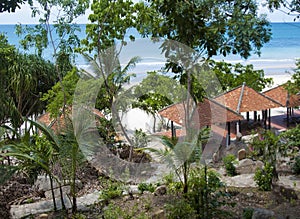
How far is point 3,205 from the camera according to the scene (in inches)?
195

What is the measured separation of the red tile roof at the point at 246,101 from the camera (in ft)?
29.3

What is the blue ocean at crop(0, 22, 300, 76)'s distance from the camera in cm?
622

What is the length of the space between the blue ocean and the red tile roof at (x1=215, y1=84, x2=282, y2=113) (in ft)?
2.50

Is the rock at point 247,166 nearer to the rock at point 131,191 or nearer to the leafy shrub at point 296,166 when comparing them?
the leafy shrub at point 296,166

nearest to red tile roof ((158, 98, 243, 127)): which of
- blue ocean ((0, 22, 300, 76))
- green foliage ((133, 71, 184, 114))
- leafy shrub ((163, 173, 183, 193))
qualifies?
green foliage ((133, 71, 184, 114))

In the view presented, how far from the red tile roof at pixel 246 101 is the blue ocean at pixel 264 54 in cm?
76

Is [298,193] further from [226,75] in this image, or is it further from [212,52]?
[226,75]

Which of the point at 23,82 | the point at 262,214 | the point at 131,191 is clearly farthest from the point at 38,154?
the point at 23,82

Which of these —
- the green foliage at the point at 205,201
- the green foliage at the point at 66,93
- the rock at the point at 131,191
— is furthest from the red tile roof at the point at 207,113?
the green foliage at the point at 205,201

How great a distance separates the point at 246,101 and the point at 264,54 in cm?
1995

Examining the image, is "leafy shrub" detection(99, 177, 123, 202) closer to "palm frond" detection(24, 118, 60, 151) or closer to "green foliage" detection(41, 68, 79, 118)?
"palm frond" detection(24, 118, 60, 151)

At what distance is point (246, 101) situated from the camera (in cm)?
901

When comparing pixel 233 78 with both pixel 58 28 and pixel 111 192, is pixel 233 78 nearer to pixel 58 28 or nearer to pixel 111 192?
pixel 58 28

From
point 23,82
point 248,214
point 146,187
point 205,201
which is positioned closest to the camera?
point 248,214
